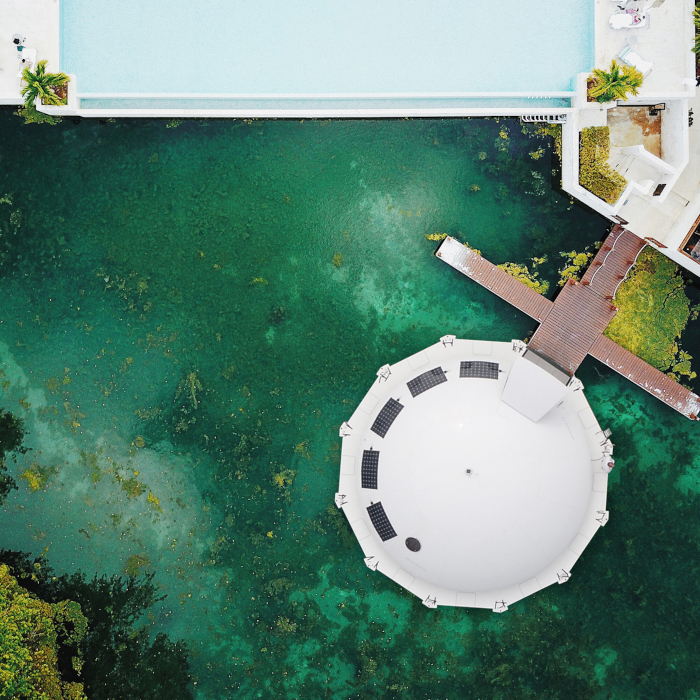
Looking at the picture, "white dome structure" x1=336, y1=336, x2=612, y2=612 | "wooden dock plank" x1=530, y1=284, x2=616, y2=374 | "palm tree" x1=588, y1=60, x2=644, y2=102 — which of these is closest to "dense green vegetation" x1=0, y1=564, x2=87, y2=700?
"white dome structure" x1=336, y1=336, x2=612, y2=612

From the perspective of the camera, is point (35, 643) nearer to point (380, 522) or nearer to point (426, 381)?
point (380, 522)

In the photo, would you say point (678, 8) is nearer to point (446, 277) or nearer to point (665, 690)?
point (446, 277)

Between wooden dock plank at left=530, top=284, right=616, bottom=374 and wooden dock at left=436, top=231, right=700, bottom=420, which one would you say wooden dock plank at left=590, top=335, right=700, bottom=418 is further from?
wooden dock plank at left=530, top=284, right=616, bottom=374

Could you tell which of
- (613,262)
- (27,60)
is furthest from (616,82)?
(27,60)

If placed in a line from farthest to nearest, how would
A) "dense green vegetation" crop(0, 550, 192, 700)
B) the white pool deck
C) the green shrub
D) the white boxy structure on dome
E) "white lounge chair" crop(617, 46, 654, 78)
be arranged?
"dense green vegetation" crop(0, 550, 192, 700) → the green shrub → the white pool deck → "white lounge chair" crop(617, 46, 654, 78) → the white boxy structure on dome

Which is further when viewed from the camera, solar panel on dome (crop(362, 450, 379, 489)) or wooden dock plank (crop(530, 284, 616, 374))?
wooden dock plank (crop(530, 284, 616, 374))
